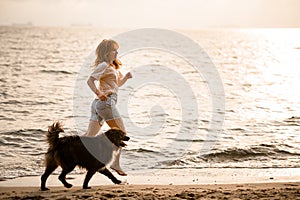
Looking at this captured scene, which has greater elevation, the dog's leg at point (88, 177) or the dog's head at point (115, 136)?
the dog's head at point (115, 136)

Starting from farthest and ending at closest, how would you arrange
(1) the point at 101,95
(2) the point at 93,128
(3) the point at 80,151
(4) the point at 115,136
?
(2) the point at 93,128 < (1) the point at 101,95 < (4) the point at 115,136 < (3) the point at 80,151

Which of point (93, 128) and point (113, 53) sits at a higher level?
point (113, 53)

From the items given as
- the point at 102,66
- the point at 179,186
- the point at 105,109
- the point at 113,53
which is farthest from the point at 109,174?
the point at 113,53

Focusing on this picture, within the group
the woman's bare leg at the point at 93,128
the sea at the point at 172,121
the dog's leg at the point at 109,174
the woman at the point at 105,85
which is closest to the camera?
the dog's leg at the point at 109,174

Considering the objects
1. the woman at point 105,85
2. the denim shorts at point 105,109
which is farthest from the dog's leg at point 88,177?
the denim shorts at point 105,109

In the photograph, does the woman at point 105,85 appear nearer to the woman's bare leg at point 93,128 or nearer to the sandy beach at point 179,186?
the woman's bare leg at point 93,128

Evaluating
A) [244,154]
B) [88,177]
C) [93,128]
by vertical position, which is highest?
[93,128]

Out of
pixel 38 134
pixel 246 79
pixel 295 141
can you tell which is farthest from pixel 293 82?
pixel 38 134

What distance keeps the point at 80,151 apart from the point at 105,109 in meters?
0.92

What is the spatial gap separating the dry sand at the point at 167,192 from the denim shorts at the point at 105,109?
1.12 metres

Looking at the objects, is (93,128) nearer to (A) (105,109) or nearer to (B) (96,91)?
(A) (105,109)

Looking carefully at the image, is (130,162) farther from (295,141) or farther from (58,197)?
(295,141)

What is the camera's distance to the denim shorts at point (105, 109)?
779cm

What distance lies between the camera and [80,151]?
23.7 ft
